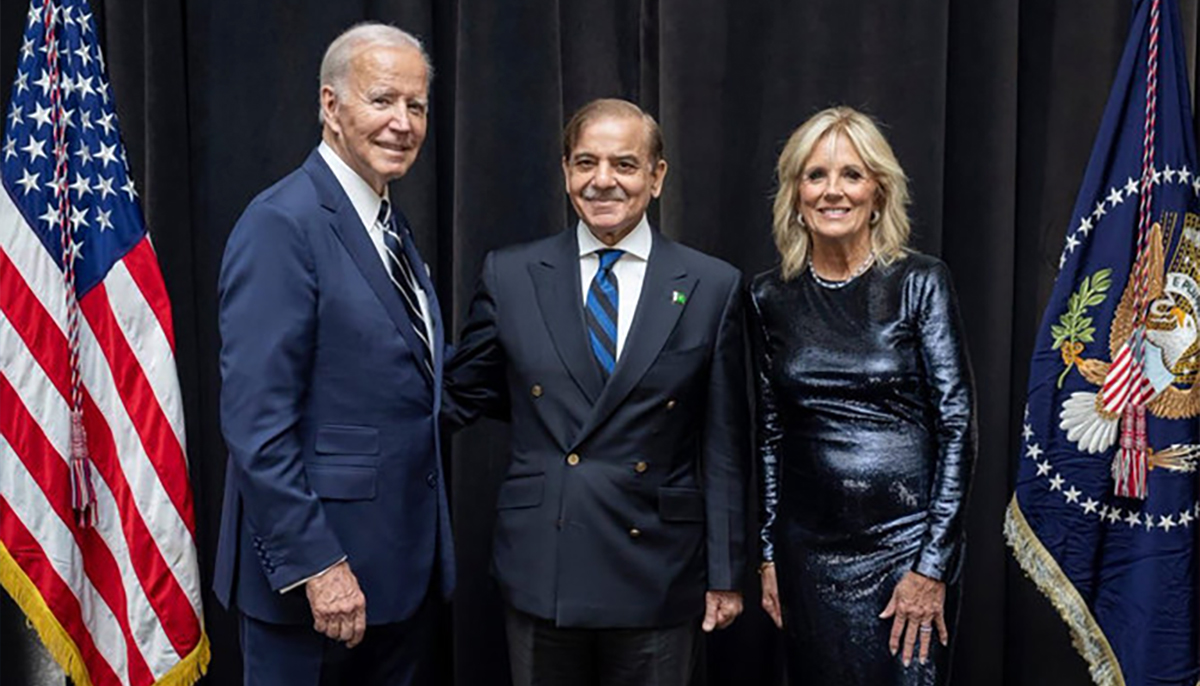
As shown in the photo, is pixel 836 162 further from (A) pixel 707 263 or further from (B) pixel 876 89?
(B) pixel 876 89

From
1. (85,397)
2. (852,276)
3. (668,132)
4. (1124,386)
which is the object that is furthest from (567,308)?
(1124,386)

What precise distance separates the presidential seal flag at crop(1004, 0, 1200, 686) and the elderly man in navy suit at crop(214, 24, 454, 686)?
138 cm

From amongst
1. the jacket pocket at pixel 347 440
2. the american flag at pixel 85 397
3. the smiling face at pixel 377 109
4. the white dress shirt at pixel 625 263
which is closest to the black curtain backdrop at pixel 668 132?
the american flag at pixel 85 397

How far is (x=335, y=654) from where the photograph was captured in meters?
2.00

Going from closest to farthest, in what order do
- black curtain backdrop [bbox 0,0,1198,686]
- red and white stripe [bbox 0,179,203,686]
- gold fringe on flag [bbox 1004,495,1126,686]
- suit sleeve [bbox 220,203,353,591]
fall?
1. suit sleeve [bbox 220,203,353,591]
2. red and white stripe [bbox 0,179,203,686]
3. gold fringe on flag [bbox 1004,495,1126,686]
4. black curtain backdrop [bbox 0,0,1198,686]

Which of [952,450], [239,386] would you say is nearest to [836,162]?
[952,450]

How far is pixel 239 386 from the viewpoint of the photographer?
5.98 feet

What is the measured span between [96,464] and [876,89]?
2.10 m

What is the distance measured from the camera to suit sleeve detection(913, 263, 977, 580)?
2041 mm

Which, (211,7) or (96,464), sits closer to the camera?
(96,464)

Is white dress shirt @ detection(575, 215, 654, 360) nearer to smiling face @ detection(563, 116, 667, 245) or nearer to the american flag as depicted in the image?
smiling face @ detection(563, 116, 667, 245)

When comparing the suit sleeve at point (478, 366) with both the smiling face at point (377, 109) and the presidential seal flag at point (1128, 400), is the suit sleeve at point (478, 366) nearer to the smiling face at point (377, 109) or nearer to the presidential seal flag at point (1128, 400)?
the smiling face at point (377, 109)

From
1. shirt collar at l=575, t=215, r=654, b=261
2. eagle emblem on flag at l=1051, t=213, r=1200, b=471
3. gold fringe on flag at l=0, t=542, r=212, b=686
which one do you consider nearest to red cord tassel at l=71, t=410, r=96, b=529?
gold fringe on flag at l=0, t=542, r=212, b=686

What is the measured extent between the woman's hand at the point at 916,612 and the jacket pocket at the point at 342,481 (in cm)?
98
